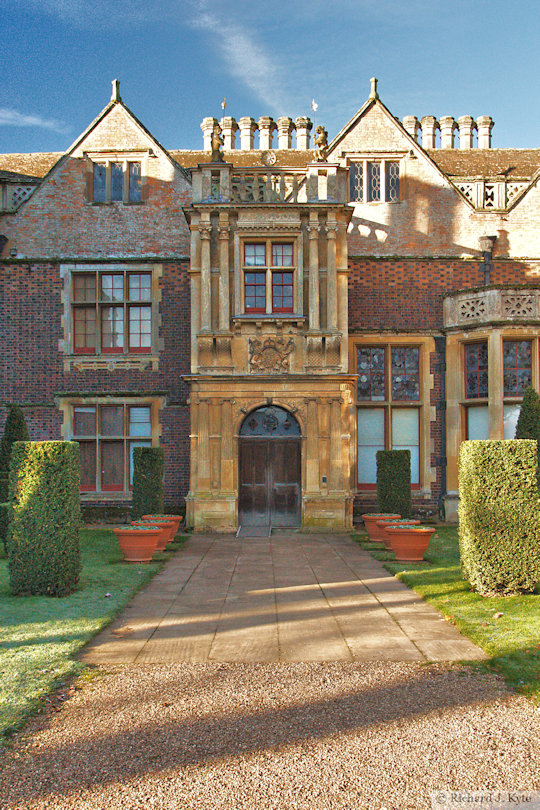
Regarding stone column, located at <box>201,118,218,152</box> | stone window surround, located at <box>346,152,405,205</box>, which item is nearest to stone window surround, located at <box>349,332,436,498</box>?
stone window surround, located at <box>346,152,405,205</box>

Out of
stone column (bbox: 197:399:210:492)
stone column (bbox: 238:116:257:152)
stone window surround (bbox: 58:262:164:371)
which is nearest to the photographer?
stone column (bbox: 197:399:210:492)

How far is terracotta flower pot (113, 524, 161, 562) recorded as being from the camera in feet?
38.1

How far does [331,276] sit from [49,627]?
11.5 m

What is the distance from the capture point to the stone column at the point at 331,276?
16422 mm

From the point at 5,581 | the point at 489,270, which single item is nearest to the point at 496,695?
the point at 5,581

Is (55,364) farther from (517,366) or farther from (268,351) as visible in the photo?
(517,366)

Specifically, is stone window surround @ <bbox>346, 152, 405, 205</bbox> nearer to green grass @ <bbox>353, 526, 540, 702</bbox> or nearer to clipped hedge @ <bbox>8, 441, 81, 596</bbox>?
green grass @ <bbox>353, 526, 540, 702</bbox>

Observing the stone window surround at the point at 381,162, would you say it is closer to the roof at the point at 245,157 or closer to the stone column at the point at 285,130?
the roof at the point at 245,157

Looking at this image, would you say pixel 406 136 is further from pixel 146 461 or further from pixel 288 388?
pixel 146 461

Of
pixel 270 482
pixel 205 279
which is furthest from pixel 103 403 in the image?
pixel 270 482

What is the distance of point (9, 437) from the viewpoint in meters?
15.1

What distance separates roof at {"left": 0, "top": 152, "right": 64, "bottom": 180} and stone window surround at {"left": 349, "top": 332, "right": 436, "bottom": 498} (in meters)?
11.5

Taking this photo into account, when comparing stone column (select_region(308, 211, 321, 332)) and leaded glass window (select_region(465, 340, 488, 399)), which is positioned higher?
stone column (select_region(308, 211, 321, 332))

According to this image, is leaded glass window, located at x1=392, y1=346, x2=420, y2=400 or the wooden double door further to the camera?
leaded glass window, located at x1=392, y1=346, x2=420, y2=400
